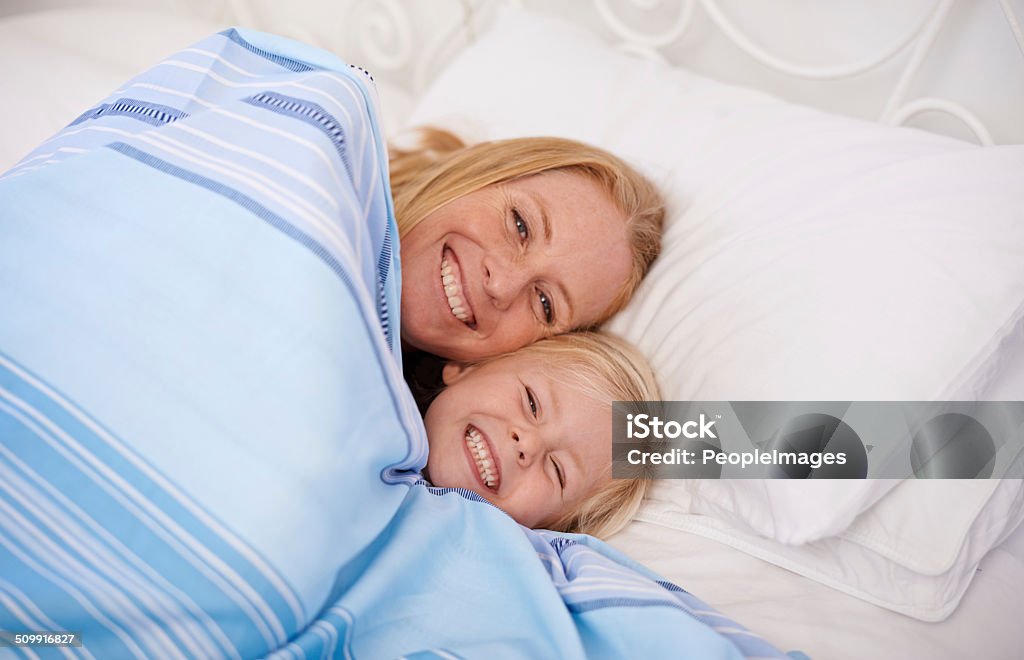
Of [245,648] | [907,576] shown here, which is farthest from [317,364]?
[907,576]

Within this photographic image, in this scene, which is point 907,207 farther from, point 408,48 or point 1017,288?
point 408,48

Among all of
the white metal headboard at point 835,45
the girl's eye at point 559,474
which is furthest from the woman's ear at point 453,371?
the white metal headboard at point 835,45

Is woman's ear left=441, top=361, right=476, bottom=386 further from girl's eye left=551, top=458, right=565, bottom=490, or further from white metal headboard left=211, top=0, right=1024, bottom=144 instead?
white metal headboard left=211, top=0, right=1024, bottom=144

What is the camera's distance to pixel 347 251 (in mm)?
824

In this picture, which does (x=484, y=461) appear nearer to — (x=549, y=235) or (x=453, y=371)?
(x=453, y=371)

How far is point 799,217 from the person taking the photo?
1.18 metres

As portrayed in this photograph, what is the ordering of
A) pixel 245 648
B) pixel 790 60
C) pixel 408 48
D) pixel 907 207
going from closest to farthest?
1. pixel 245 648
2. pixel 907 207
3. pixel 790 60
4. pixel 408 48

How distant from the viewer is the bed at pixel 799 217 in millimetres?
983

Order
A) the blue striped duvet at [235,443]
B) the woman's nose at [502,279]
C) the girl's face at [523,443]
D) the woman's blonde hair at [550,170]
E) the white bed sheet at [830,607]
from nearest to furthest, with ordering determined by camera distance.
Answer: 1. the blue striped duvet at [235,443]
2. the white bed sheet at [830,607]
3. the girl's face at [523,443]
4. the woman's nose at [502,279]
5. the woman's blonde hair at [550,170]

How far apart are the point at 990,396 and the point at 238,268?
959 mm

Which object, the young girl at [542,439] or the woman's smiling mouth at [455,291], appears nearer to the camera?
the young girl at [542,439]

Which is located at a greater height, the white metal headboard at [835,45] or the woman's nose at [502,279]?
the white metal headboard at [835,45]

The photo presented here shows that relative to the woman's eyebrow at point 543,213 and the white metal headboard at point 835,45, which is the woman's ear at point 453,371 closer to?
the woman's eyebrow at point 543,213

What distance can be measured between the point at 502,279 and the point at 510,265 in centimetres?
3
